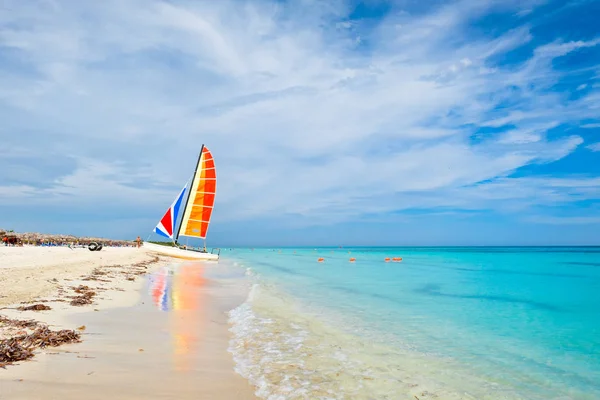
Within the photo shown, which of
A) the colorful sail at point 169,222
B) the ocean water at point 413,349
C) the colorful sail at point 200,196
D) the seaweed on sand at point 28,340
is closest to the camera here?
the seaweed on sand at point 28,340

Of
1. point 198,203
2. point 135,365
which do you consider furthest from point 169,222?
point 135,365

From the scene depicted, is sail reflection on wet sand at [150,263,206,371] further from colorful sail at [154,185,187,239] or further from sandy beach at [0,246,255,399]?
colorful sail at [154,185,187,239]

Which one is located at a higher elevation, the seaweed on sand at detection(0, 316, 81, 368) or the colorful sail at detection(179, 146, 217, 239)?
the colorful sail at detection(179, 146, 217, 239)

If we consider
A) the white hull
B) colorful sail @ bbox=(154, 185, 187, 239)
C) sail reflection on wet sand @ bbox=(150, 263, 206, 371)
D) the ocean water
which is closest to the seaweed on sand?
sail reflection on wet sand @ bbox=(150, 263, 206, 371)

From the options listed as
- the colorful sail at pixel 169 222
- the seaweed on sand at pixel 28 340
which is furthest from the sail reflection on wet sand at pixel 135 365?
the colorful sail at pixel 169 222

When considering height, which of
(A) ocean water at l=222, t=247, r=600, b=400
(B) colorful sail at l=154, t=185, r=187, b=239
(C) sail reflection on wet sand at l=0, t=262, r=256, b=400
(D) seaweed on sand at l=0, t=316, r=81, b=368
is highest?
(B) colorful sail at l=154, t=185, r=187, b=239

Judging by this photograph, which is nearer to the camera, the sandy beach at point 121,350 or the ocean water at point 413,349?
the sandy beach at point 121,350

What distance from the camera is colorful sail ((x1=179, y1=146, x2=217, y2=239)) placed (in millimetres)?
45719

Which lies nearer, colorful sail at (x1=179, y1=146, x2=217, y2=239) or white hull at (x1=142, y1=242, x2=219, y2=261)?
white hull at (x1=142, y1=242, x2=219, y2=261)

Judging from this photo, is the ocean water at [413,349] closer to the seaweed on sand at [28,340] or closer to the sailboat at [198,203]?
→ the seaweed on sand at [28,340]

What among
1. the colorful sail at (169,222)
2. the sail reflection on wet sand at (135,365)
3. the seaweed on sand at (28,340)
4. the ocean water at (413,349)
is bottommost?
the ocean water at (413,349)

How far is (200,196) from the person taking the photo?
45.8 meters

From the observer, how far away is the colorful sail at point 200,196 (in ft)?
150

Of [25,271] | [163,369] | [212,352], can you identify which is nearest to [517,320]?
[212,352]
